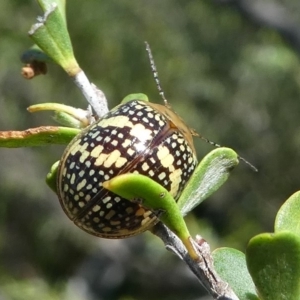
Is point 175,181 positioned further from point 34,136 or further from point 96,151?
point 34,136

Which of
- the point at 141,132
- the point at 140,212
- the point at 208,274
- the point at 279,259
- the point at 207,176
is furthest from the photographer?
the point at 141,132

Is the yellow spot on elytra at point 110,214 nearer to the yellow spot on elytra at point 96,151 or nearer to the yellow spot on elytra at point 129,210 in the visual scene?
the yellow spot on elytra at point 129,210

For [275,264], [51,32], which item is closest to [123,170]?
[51,32]

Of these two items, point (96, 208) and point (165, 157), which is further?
point (165, 157)

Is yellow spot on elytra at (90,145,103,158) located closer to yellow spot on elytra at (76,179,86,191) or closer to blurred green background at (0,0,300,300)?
yellow spot on elytra at (76,179,86,191)

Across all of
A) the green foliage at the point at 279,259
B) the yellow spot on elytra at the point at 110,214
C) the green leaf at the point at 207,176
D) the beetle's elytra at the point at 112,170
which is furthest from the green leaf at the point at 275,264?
the yellow spot on elytra at the point at 110,214

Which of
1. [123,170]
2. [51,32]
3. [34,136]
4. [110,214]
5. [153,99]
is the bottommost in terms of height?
[153,99]

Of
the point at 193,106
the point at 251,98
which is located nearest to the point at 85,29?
the point at 193,106

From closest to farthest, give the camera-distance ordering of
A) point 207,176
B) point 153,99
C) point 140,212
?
point 207,176, point 140,212, point 153,99
